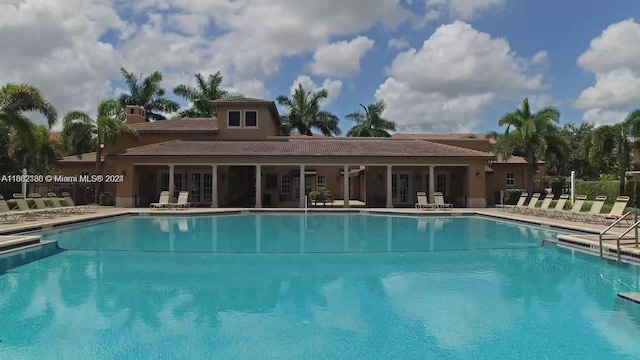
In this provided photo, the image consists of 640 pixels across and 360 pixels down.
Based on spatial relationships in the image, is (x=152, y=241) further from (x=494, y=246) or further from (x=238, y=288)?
(x=494, y=246)

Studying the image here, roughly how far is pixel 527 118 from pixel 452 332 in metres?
28.9

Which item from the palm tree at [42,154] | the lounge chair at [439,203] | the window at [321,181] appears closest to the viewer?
the lounge chair at [439,203]

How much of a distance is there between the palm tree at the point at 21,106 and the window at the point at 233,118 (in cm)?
1132

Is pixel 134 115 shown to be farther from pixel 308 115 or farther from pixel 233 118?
pixel 308 115

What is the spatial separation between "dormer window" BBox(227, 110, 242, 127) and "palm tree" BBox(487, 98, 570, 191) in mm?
17027

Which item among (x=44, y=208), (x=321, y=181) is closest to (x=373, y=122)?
(x=321, y=181)

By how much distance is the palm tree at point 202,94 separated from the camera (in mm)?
46469

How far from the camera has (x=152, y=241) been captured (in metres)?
14.6

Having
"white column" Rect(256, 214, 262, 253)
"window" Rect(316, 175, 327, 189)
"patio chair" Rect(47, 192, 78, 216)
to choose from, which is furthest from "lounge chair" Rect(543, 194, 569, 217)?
"patio chair" Rect(47, 192, 78, 216)

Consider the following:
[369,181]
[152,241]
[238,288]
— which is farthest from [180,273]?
[369,181]

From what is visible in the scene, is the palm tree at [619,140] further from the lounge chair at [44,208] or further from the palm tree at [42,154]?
the palm tree at [42,154]

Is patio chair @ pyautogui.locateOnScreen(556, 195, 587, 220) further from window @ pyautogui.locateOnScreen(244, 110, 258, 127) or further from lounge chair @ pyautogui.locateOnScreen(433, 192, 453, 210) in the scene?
window @ pyautogui.locateOnScreen(244, 110, 258, 127)

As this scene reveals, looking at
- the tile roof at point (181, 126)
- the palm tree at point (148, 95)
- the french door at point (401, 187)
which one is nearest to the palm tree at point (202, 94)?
the palm tree at point (148, 95)

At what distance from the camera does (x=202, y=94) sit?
46781 millimetres
